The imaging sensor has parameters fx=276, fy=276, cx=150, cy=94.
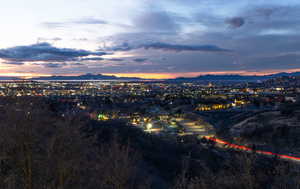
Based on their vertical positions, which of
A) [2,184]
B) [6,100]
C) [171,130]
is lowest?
[171,130]

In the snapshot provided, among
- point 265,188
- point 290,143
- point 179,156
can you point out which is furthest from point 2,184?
point 290,143

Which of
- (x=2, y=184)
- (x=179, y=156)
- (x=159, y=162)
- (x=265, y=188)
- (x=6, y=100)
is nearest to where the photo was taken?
(x=2, y=184)

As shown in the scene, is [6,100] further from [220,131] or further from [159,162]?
[220,131]

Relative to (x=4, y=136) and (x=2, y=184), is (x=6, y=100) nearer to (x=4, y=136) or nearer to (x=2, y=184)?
(x=4, y=136)

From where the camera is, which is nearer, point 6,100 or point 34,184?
point 34,184

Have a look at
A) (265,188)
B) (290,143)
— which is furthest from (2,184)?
(290,143)

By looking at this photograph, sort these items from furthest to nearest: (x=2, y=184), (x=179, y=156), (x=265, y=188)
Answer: (x=179, y=156), (x=265, y=188), (x=2, y=184)

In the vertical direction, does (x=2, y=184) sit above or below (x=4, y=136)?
below

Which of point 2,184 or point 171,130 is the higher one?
point 2,184

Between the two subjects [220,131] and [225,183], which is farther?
[220,131]
